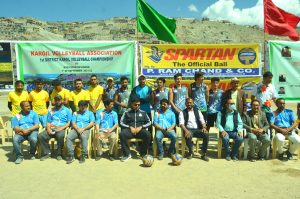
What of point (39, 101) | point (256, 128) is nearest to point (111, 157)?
point (39, 101)

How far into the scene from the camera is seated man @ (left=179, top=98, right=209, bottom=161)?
7.23m

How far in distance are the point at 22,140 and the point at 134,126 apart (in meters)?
2.57

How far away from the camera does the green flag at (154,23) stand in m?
8.58

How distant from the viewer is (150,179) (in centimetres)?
589

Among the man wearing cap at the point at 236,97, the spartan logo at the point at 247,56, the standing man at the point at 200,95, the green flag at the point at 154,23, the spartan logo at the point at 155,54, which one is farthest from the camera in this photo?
the spartan logo at the point at 247,56

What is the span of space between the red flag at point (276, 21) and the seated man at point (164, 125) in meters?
3.71

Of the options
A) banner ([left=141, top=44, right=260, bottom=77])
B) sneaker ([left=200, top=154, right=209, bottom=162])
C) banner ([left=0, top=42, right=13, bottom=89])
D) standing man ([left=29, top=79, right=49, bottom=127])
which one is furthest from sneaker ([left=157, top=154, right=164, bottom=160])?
banner ([left=0, top=42, right=13, bottom=89])

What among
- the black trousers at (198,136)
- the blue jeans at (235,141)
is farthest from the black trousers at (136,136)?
the blue jeans at (235,141)

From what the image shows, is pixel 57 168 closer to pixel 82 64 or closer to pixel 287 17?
pixel 82 64

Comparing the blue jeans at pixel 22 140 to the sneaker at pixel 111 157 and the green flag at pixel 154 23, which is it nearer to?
the sneaker at pixel 111 157

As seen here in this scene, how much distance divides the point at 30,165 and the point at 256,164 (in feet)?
15.9

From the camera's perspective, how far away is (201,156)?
724cm

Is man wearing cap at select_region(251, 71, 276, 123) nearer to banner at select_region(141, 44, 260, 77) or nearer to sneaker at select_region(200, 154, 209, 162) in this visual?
banner at select_region(141, 44, 260, 77)

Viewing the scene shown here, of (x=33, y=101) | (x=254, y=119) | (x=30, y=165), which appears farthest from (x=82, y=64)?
(x=254, y=119)
